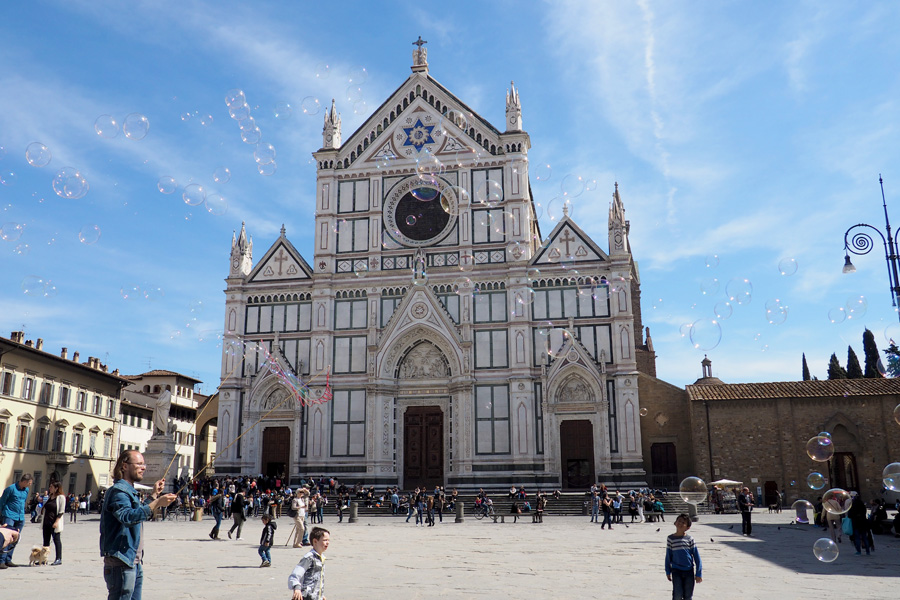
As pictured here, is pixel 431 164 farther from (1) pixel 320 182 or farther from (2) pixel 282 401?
(2) pixel 282 401

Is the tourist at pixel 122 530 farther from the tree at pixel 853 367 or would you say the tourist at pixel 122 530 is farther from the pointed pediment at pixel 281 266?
the tree at pixel 853 367

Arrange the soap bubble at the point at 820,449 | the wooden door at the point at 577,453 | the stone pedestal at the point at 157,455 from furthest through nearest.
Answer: the wooden door at the point at 577,453 < the stone pedestal at the point at 157,455 < the soap bubble at the point at 820,449

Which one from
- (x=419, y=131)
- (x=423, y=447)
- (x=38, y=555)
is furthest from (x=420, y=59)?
(x=38, y=555)

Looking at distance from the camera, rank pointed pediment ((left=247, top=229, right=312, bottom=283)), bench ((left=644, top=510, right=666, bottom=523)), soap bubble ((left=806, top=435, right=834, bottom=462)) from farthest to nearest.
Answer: pointed pediment ((left=247, top=229, right=312, bottom=283)), bench ((left=644, top=510, right=666, bottom=523)), soap bubble ((left=806, top=435, right=834, bottom=462))

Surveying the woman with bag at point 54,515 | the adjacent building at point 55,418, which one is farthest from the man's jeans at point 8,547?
the adjacent building at point 55,418

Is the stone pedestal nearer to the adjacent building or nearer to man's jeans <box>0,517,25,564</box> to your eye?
the adjacent building

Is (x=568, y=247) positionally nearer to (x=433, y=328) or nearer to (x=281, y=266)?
(x=433, y=328)

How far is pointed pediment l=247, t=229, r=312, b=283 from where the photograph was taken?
42031mm

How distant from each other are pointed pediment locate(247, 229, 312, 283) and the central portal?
33.2 ft

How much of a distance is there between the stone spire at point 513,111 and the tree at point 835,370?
1376 inches

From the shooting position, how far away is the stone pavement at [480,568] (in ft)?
36.4

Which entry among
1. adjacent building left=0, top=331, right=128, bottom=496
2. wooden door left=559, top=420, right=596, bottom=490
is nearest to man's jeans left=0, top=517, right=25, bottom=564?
adjacent building left=0, top=331, right=128, bottom=496

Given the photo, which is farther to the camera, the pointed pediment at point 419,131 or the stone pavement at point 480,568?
the pointed pediment at point 419,131

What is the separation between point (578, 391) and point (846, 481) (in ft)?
47.6
